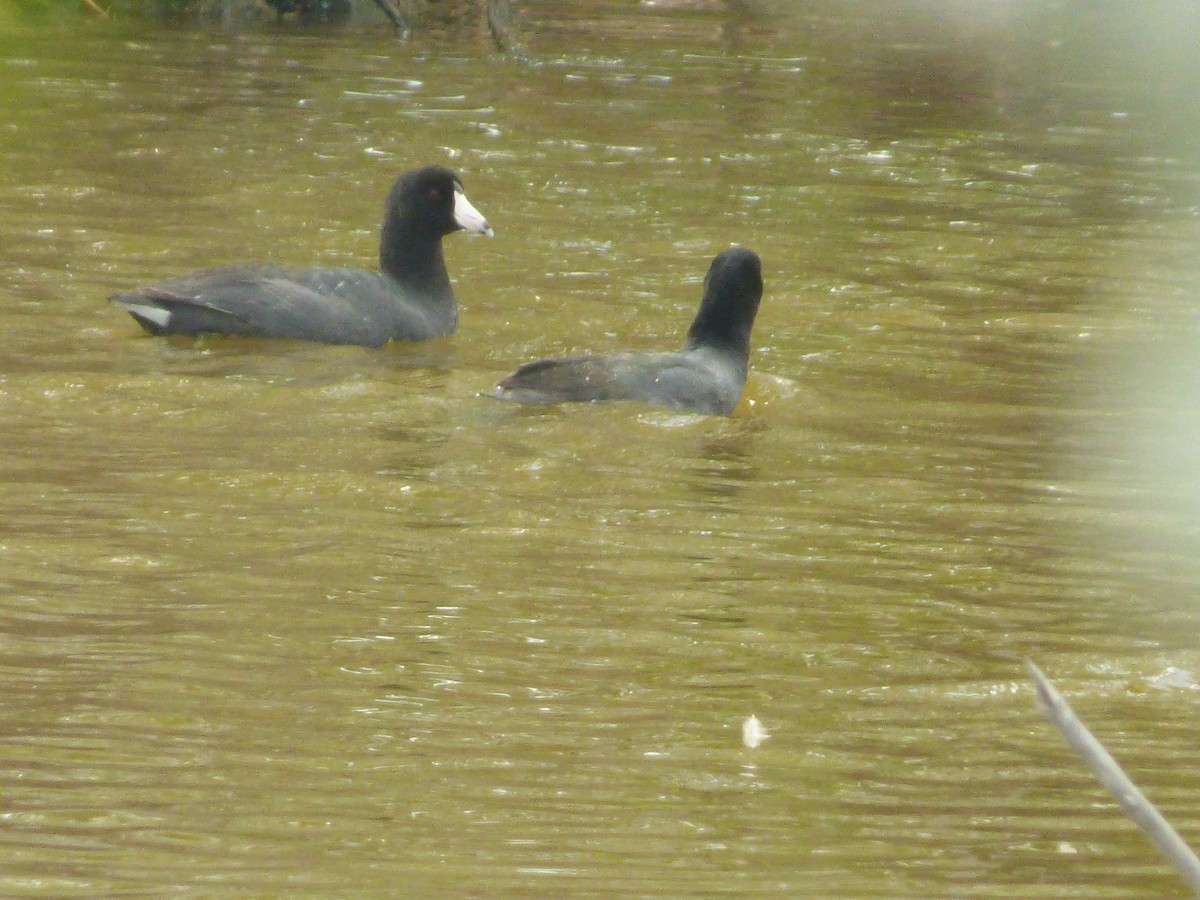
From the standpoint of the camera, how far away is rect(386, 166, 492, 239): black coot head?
34.3 feet

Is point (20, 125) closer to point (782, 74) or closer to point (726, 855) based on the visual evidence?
point (782, 74)

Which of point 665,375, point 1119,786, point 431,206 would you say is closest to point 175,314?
point 431,206

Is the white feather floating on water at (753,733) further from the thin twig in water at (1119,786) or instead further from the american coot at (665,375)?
the american coot at (665,375)

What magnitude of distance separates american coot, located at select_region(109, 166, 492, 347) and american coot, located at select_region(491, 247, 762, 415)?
4.21ft

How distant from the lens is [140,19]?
21.9m

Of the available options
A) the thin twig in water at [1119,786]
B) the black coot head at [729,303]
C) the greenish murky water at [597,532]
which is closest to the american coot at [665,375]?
the black coot head at [729,303]

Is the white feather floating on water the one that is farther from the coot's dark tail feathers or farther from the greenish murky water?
the coot's dark tail feathers

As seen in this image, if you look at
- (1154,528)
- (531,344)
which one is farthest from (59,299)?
(1154,528)

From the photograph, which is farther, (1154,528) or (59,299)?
(59,299)

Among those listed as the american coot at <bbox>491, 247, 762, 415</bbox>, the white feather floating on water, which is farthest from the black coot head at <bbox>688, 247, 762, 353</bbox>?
the white feather floating on water

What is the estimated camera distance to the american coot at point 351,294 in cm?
955

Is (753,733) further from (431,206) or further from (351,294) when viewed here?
(431,206)

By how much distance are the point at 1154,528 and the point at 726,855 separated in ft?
11.3

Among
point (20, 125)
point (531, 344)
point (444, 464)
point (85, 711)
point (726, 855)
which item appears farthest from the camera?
point (20, 125)
